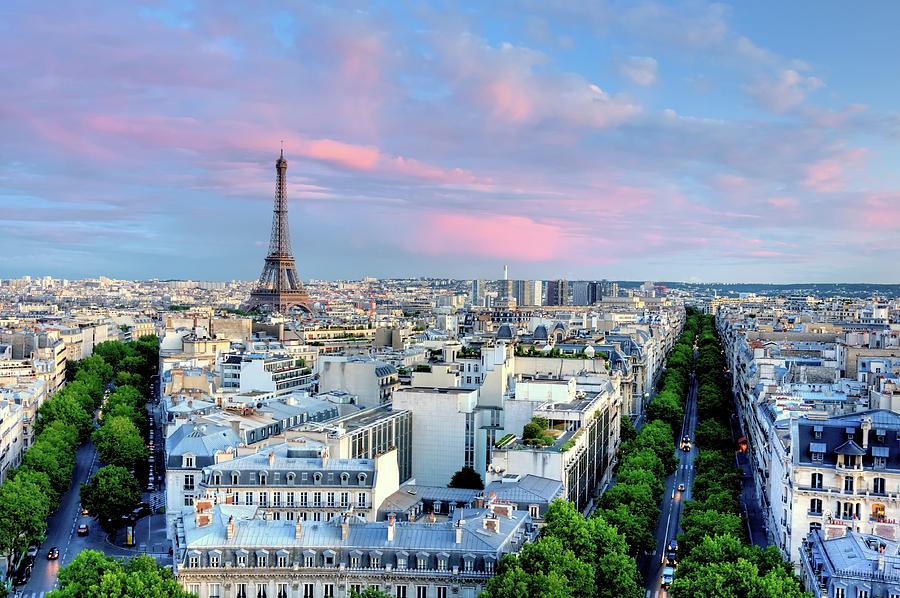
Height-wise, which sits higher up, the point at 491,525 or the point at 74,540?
the point at 491,525

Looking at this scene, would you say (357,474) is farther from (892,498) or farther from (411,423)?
(892,498)

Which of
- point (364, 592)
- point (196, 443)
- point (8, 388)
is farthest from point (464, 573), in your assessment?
point (8, 388)

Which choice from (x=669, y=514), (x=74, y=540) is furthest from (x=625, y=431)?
(x=74, y=540)

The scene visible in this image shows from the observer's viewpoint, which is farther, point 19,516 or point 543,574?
point 19,516

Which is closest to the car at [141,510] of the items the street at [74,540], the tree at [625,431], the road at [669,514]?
the street at [74,540]

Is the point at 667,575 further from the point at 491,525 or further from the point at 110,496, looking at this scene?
the point at 110,496

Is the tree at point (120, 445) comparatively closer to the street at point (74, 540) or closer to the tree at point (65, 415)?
the street at point (74, 540)

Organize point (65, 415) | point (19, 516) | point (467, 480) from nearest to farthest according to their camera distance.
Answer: point (19, 516), point (467, 480), point (65, 415)
